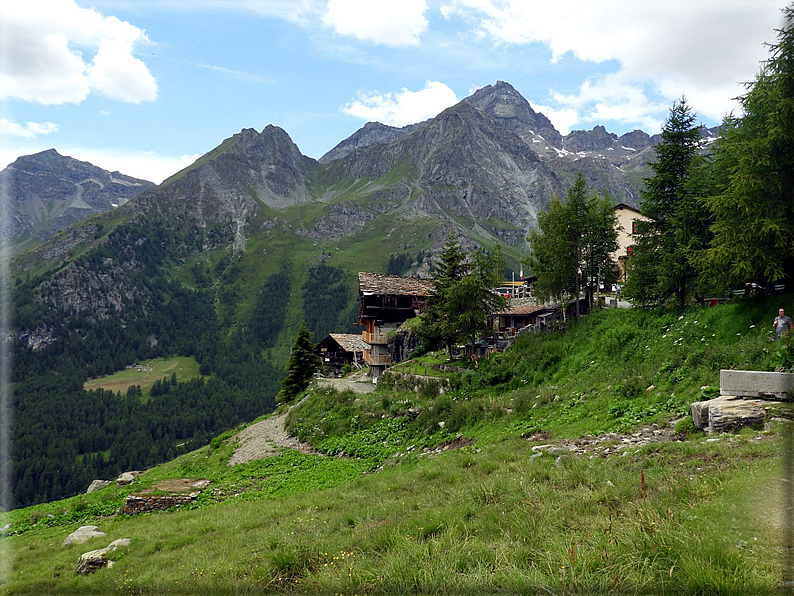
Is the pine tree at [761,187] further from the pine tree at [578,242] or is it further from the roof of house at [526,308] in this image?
the roof of house at [526,308]

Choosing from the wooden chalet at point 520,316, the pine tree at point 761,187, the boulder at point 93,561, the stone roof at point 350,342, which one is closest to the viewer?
the boulder at point 93,561

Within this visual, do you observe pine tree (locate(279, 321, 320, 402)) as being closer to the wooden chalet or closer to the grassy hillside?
the wooden chalet

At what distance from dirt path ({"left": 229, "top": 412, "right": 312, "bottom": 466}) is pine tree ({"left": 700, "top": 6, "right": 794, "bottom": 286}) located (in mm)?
22853

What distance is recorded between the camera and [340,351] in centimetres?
7462

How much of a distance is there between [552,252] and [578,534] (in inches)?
1094

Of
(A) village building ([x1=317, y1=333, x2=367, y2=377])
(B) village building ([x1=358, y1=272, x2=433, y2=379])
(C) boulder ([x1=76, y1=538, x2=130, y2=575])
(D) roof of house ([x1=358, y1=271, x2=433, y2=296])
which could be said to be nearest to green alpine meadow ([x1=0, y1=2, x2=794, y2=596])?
(C) boulder ([x1=76, y1=538, x2=130, y2=575])

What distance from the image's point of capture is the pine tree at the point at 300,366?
54.7 meters

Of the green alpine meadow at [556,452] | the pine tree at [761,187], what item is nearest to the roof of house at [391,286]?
the green alpine meadow at [556,452]

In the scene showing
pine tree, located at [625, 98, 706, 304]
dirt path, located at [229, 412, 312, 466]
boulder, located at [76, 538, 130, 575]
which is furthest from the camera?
dirt path, located at [229, 412, 312, 466]

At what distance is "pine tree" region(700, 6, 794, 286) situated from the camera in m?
12.2

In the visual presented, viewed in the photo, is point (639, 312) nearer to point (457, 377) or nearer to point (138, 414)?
point (457, 377)

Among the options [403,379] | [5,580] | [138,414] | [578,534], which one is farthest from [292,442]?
[138,414]

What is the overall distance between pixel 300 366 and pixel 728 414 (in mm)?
49520

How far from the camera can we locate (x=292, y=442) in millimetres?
28656
